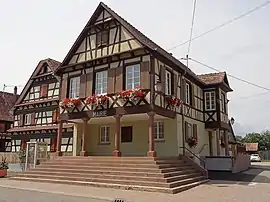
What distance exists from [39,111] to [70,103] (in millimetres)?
11456

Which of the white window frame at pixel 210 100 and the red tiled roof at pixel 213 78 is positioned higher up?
the red tiled roof at pixel 213 78

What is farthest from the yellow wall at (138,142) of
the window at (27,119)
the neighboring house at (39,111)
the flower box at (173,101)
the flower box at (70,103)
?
the window at (27,119)

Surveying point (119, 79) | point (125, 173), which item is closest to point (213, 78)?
point (119, 79)

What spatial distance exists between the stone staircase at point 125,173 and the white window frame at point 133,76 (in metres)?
4.02

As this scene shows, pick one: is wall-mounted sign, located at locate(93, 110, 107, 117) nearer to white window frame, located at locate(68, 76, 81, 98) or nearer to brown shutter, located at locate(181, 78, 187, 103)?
white window frame, located at locate(68, 76, 81, 98)

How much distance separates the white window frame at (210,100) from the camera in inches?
848

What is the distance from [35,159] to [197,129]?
11006 millimetres

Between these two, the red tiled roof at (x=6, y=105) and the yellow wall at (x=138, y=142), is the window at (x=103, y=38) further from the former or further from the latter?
the red tiled roof at (x=6, y=105)

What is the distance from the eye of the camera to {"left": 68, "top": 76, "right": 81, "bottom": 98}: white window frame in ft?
60.7

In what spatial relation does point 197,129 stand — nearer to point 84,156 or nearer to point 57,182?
point 84,156

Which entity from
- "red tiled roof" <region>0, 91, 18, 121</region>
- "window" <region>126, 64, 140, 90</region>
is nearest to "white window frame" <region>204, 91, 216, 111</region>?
"window" <region>126, 64, 140, 90</region>

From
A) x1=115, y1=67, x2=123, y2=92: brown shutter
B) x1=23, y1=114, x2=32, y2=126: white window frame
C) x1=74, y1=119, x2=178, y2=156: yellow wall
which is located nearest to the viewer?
x1=115, y1=67, x2=123, y2=92: brown shutter

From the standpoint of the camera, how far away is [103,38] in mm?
17516

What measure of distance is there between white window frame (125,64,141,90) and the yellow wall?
3.05 m
